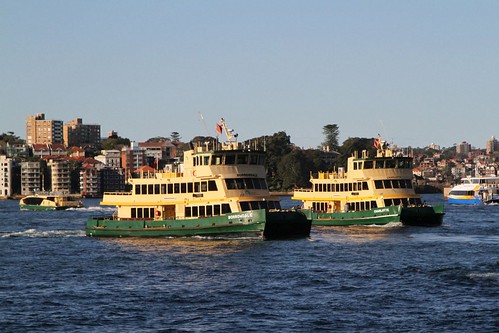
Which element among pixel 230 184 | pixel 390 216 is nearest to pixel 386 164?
pixel 390 216

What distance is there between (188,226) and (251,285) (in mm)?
23137

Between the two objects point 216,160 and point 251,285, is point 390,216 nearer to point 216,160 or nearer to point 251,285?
point 216,160

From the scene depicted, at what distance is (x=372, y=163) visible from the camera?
296 feet

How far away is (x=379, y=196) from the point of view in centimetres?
8912

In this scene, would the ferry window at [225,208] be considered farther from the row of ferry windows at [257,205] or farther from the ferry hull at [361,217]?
the ferry hull at [361,217]

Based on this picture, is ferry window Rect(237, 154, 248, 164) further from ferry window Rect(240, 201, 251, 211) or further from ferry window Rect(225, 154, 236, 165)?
ferry window Rect(240, 201, 251, 211)

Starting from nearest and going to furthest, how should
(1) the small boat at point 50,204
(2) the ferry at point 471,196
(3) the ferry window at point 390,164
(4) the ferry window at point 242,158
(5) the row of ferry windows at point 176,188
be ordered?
1. (5) the row of ferry windows at point 176,188
2. (4) the ferry window at point 242,158
3. (3) the ferry window at point 390,164
4. (1) the small boat at point 50,204
5. (2) the ferry at point 471,196

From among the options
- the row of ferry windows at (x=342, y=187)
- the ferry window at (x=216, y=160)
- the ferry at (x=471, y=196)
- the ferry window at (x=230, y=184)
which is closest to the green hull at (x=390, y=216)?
the row of ferry windows at (x=342, y=187)

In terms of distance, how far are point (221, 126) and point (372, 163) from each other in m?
20.0

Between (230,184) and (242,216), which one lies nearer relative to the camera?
(242,216)

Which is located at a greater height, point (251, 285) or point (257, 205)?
point (257, 205)

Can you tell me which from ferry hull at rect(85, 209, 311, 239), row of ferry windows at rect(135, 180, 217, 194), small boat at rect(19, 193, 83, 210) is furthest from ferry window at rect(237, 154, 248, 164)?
small boat at rect(19, 193, 83, 210)

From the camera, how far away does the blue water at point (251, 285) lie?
3975cm

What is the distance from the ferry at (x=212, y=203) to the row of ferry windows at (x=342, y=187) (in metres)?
16.7
